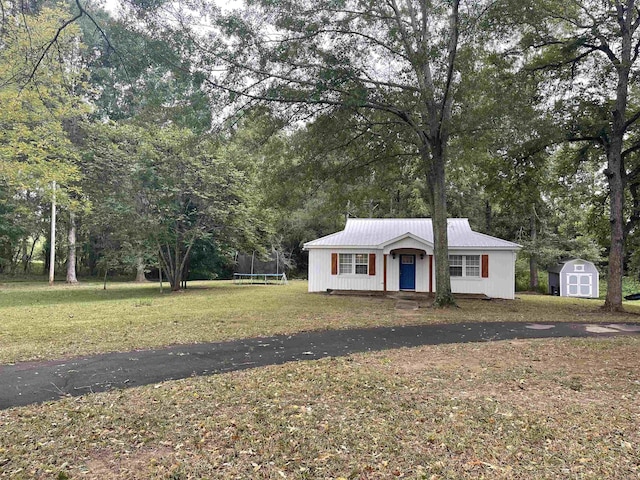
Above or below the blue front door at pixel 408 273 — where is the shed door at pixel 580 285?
below

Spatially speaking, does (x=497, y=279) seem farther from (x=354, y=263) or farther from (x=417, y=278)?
(x=354, y=263)

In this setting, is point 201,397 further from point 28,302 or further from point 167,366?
point 28,302

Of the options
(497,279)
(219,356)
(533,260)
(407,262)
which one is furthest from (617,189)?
(219,356)

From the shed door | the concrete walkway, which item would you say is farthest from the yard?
the shed door

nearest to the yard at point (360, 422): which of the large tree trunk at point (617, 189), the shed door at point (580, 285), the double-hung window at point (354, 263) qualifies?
the large tree trunk at point (617, 189)

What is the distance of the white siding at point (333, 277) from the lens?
18.0 m

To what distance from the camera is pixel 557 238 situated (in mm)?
25359

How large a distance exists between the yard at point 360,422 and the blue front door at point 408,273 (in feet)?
37.3

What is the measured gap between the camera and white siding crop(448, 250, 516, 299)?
16.9 metres

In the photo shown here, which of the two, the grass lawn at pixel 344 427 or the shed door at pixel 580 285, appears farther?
the shed door at pixel 580 285

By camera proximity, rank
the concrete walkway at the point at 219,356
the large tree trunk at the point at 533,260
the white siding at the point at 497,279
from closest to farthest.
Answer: the concrete walkway at the point at 219,356 → the white siding at the point at 497,279 → the large tree trunk at the point at 533,260

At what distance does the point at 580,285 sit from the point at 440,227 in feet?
45.7

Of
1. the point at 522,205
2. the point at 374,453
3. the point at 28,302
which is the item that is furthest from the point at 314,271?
the point at 374,453

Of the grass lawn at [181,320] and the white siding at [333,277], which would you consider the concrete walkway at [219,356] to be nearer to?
the grass lawn at [181,320]
